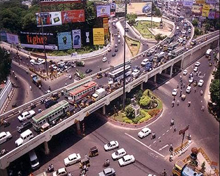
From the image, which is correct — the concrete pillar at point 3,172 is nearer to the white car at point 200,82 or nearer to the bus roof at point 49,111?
the bus roof at point 49,111

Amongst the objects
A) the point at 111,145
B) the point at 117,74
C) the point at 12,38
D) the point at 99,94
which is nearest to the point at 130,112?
the point at 99,94

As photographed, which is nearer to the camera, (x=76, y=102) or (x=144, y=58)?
(x=76, y=102)

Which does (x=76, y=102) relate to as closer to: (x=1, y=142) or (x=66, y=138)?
(x=66, y=138)

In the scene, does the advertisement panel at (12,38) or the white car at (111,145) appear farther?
the advertisement panel at (12,38)

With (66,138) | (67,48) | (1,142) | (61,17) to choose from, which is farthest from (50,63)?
(1,142)

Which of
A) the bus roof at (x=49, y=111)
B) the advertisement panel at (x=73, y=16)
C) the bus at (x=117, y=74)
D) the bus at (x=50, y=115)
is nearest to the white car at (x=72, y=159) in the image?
the bus at (x=50, y=115)

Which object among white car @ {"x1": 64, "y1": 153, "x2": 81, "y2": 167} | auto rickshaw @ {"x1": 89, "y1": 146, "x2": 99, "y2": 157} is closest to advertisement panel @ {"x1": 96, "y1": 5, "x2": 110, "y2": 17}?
auto rickshaw @ {"x1": 89, "y1": 146, "x2": 99, "y2": 157}

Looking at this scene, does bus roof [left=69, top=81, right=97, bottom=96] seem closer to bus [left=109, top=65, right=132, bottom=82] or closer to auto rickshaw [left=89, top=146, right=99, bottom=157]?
bus [left=109, top=65, right=132, bottom=82]
